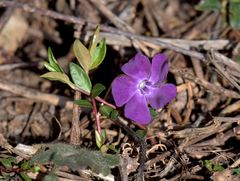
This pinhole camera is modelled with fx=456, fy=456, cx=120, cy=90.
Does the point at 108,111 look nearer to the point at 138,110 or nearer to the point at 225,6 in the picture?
the point at 138,110

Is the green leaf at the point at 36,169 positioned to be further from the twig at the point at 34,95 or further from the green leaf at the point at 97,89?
the twig at the point at 34,95

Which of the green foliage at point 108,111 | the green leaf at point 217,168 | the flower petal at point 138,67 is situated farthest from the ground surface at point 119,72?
the flower petal at point 138,67

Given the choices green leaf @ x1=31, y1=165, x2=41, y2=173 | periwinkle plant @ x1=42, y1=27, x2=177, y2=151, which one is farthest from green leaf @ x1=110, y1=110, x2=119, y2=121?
green leaf @ x1=31, y1=165, x2=41, y2=173

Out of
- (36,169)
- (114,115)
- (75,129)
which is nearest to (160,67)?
(114,115)

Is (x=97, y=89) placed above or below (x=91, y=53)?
below

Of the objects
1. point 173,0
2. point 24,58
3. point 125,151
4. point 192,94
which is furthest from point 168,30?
point 125,151

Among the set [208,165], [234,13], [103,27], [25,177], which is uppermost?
[234,13]

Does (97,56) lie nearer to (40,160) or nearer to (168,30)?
(40,160)
